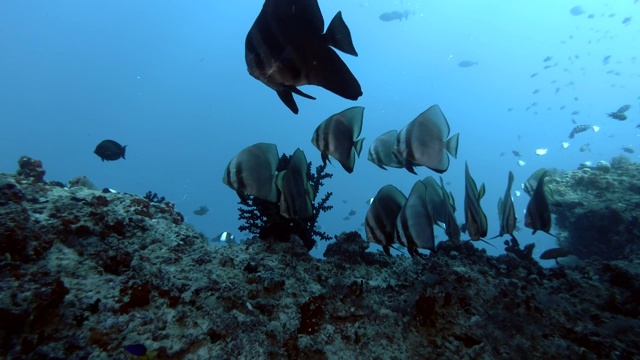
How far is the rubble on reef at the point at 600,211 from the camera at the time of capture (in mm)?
8372

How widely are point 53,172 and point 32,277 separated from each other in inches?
5784

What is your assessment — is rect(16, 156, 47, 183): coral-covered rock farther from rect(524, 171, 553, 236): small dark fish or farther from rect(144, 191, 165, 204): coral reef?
rect(524, 171, 553, 236): small dark fish

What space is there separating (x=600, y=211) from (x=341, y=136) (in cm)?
978

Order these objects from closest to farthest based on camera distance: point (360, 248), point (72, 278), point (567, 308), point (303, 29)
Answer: point (303, 29) → point (72, 278) → point (567, 308) → point (360, 248)

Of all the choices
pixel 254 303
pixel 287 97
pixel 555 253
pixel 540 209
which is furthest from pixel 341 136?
pixel 555 253

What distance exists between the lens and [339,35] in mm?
1625

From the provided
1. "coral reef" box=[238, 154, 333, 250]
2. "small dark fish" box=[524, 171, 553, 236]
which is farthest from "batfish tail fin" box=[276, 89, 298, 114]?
"small dark fish" box=[524, 171, 553, 236]

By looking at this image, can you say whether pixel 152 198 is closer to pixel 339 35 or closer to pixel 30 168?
pixel 30 168

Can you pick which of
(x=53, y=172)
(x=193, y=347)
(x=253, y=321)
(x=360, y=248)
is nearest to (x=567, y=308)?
(x=360, y=248)

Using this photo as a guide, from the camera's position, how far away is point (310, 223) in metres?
5.10

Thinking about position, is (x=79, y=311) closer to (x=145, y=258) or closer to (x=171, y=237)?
(x=145, y=258)

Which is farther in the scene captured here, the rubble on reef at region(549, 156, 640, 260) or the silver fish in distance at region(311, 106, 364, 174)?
the rubble on reef at region(549, 156, 640, 260)

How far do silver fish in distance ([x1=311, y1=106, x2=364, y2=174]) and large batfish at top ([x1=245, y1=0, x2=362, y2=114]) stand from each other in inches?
42.2

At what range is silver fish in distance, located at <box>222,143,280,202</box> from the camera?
2.78 metres
